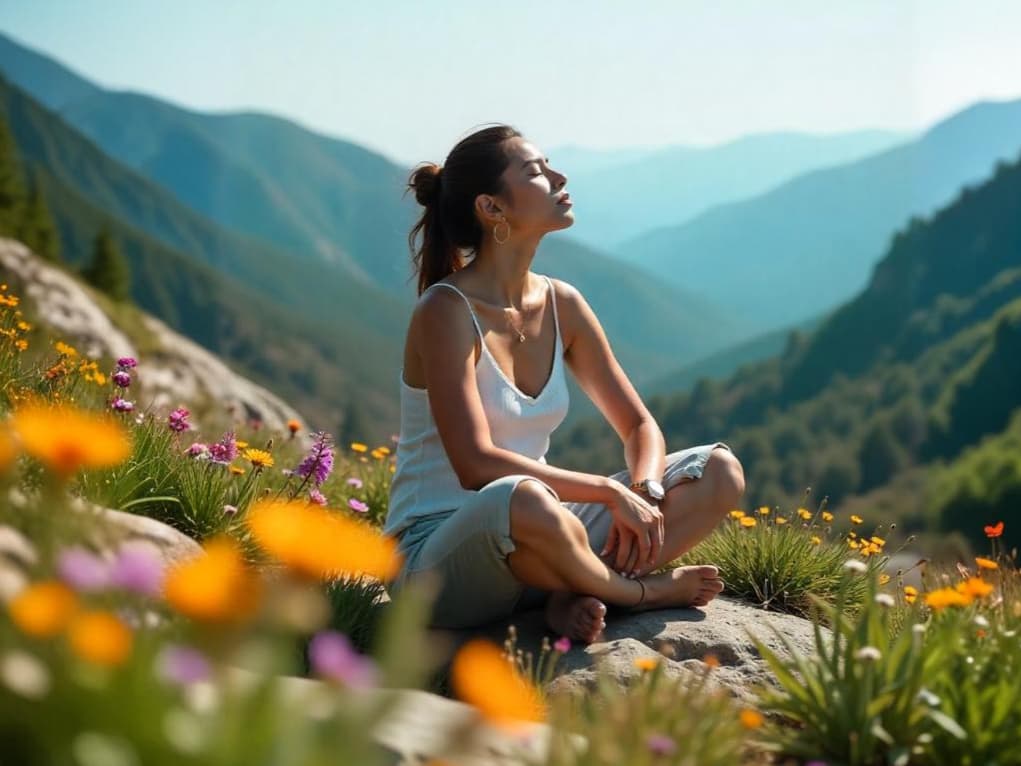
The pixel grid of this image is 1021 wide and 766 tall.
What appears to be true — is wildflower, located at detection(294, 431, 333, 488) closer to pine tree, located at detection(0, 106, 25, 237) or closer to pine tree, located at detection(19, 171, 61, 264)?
pine tree, located at detection(0, 106, 25, 237)

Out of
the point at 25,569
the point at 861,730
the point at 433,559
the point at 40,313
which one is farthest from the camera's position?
the point at 40,313

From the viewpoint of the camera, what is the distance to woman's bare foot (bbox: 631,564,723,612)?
464cm

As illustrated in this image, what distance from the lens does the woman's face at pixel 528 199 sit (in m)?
4.77

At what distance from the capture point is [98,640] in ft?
5.05

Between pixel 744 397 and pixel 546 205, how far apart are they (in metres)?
136

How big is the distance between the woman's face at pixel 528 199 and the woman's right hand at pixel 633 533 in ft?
3.82

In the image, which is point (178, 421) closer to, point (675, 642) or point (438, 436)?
point (438, 436)

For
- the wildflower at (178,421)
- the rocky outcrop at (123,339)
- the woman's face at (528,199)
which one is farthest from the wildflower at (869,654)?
the rocky outcrop at (123,339)

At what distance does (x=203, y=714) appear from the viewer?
1.70 meters

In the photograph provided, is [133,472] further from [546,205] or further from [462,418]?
[546,205]

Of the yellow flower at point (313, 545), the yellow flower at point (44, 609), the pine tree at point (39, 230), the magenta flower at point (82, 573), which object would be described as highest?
the yellow flower at point (313, 545)

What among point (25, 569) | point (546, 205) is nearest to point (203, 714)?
point (25, 569)

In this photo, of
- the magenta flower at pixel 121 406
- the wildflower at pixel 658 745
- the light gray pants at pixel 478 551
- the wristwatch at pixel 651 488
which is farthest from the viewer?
the magenta flower at pixel 121 406

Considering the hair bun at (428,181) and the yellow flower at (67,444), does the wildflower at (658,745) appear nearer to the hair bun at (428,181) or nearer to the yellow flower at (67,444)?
the yellow flower at (67,444)
